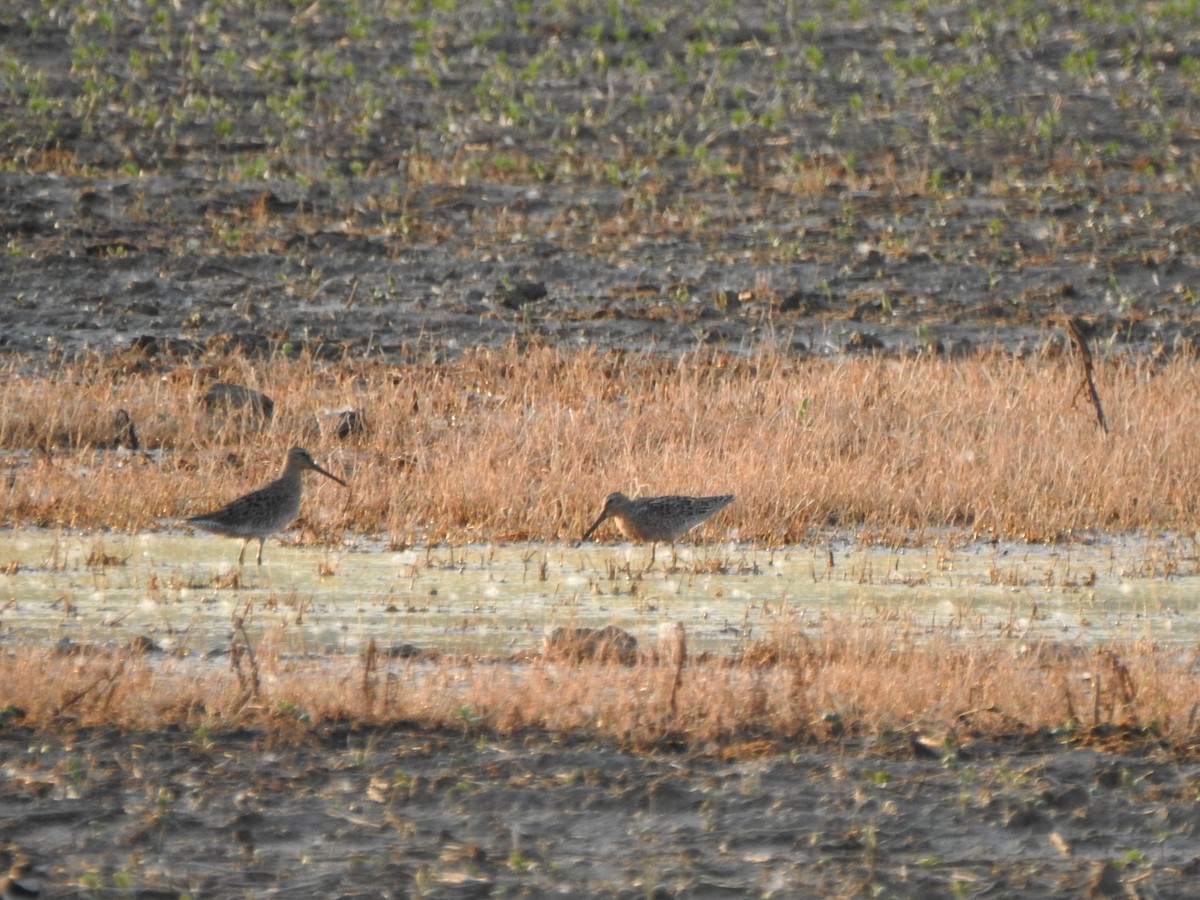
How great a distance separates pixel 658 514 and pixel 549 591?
1144mm

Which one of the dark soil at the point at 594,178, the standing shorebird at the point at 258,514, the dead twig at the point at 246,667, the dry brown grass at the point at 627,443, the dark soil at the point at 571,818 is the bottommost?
the dark soil at the point at 571,818

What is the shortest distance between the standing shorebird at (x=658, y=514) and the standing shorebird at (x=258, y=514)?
1.54 metres

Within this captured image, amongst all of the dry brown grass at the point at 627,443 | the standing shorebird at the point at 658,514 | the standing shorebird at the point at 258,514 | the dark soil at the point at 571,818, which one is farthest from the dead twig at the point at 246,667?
the dry brown grass at the point at 627,443

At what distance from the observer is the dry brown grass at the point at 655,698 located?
696cm

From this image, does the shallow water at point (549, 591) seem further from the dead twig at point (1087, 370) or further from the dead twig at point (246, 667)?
the dead twig at point (1087, 370)

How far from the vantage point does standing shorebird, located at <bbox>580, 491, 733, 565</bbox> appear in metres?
11.0

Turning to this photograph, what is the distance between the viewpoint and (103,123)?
80.7 ft

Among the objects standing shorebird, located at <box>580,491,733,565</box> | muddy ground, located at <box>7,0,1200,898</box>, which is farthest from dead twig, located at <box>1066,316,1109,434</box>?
muddy ground, located at <box>7,0,1200,898</box>

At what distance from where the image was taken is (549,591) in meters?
10.0

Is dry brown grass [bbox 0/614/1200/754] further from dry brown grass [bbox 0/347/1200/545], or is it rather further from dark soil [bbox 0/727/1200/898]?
dry brown grass [bbox 0/347/1200/545]

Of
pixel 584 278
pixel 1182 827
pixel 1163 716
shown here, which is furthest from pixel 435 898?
pixel 584 278

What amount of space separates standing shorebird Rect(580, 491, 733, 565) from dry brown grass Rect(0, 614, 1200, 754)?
3149mm

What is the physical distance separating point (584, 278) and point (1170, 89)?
11029 millimetres

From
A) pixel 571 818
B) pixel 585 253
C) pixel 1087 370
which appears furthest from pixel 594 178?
pixel 571 818
